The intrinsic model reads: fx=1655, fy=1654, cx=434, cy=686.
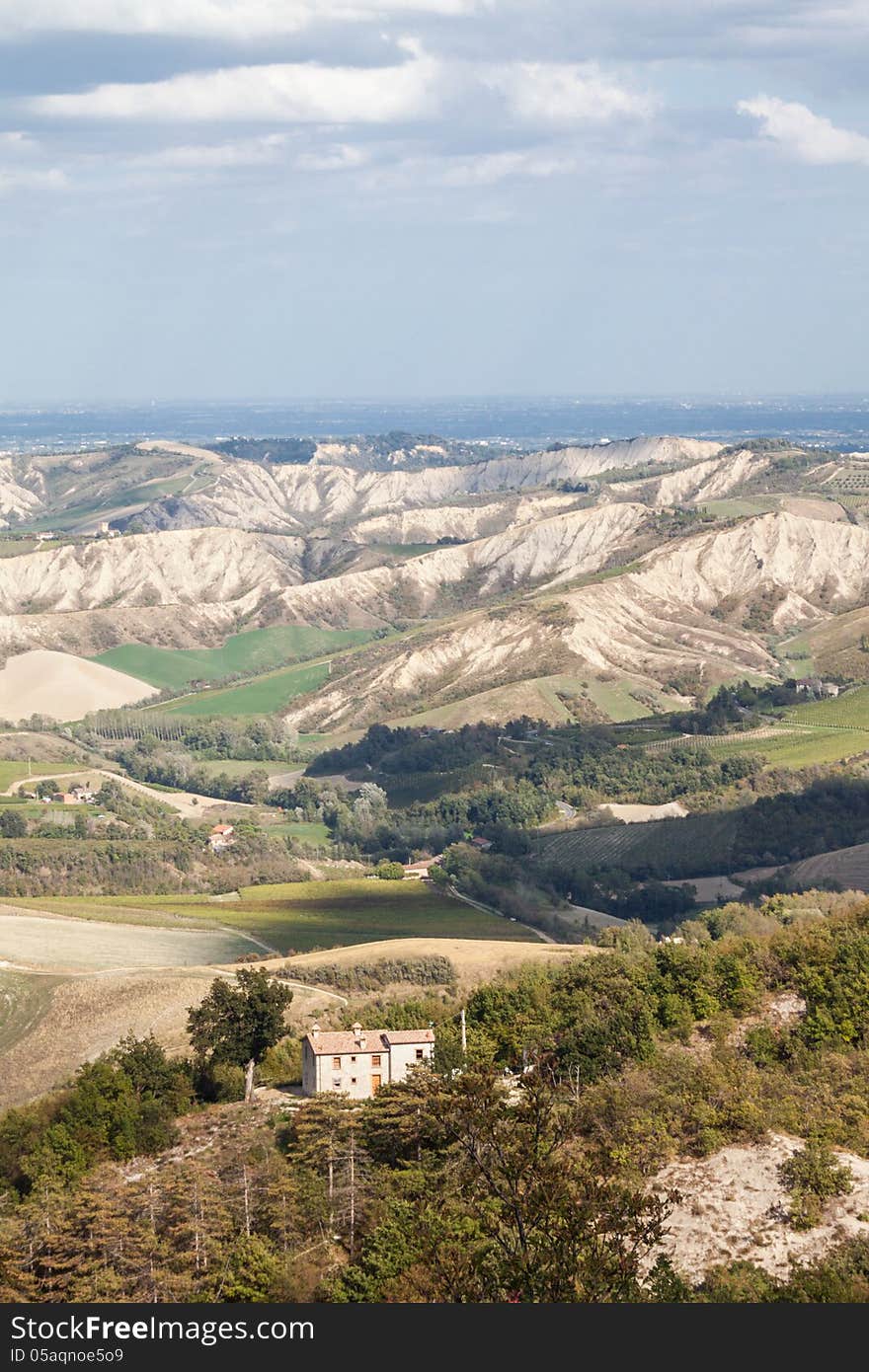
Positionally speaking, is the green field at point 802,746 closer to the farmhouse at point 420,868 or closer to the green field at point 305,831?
the farmhouse at point 420,868

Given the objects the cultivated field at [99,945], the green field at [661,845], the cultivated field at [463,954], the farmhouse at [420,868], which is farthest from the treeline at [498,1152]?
the farmhouse at [420,868]

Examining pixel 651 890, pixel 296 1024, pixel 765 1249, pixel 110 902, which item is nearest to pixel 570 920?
pixel 651 890

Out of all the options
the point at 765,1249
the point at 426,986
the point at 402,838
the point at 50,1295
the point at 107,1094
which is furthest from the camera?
the point at 402,838

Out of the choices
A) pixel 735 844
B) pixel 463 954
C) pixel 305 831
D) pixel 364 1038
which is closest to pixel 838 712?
pixel 735 844

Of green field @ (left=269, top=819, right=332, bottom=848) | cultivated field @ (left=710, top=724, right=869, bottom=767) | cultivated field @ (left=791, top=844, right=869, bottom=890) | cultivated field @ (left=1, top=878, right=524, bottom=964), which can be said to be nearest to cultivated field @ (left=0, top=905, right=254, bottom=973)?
cultivated field @ (left=1, top=878, right=524, bottom=964)

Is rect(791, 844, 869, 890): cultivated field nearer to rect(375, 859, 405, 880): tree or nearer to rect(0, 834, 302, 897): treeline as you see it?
rect(375, 859, 405, 880): tree

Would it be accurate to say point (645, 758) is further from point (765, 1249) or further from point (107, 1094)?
point (765, 1249)

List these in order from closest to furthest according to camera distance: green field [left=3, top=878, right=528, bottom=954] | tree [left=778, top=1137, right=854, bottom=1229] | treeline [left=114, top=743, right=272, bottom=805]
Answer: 1. tree [left=778, top=1137, right=854, bottom=1229]
2. green field [left=3, top=878, right=528, bottom=954]
3. treeline [left=114, top=743, right=272, bottom=805]
